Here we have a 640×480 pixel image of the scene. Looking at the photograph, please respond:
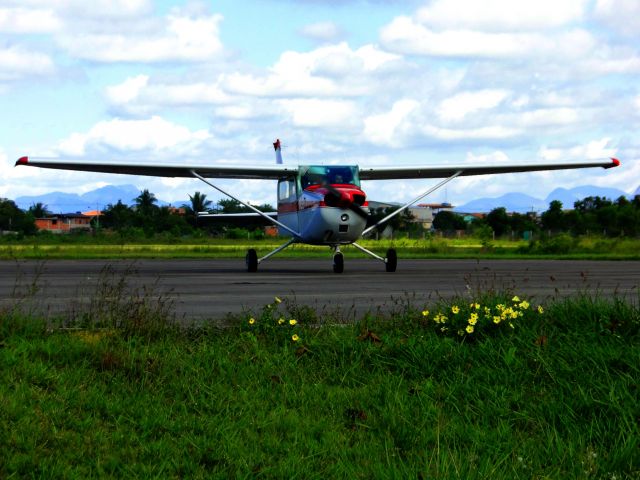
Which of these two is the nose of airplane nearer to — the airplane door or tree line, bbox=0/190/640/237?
the airplane door

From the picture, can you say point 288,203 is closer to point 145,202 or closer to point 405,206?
point 405,206

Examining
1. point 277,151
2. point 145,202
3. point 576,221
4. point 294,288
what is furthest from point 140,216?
point 294,288

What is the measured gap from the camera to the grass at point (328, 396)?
481 centimetres

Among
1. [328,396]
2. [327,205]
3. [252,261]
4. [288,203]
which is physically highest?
[288,203]

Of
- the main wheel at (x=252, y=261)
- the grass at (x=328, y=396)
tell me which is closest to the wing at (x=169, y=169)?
the main wheel at (x=252, y=261)

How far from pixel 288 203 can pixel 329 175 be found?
2090mm

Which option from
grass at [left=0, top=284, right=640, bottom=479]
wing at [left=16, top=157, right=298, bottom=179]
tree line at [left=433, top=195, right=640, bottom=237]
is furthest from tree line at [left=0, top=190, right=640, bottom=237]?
grass at [left=0, top=284, right=640, bottom=479]

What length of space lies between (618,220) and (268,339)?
88926 millimetres

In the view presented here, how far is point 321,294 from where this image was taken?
15102mm

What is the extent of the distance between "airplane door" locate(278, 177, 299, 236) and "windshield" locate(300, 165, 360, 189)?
618 mm

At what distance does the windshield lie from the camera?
75.6ft

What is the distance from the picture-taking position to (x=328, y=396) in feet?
20.1

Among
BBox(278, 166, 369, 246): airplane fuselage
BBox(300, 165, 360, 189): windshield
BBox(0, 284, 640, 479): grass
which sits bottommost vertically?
BBox(0, 284, 640, 479): grass

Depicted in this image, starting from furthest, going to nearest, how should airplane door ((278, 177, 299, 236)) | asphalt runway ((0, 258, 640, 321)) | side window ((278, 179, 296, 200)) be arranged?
side window ((278, 179, 296, 200))
airplane door ((278, 177, 299, 236))
asphalt runway ((0, 258, 640, 321))
